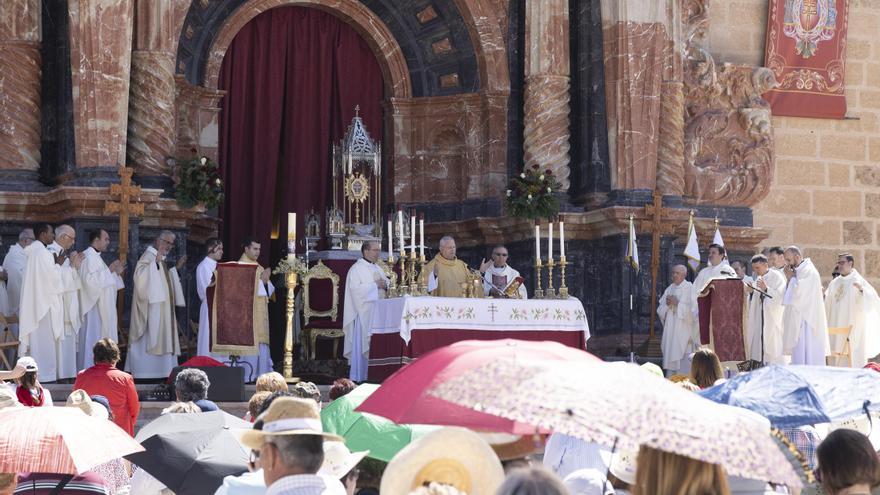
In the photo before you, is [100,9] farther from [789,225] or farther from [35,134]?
[789,225]

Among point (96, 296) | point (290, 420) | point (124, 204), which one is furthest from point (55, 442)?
point (124, 204)

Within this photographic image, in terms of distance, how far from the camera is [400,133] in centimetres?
1823

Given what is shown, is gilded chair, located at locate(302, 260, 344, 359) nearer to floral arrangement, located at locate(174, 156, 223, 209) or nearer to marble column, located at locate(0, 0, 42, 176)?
floral arrangement, located at locate(174, 156, 223, 209)

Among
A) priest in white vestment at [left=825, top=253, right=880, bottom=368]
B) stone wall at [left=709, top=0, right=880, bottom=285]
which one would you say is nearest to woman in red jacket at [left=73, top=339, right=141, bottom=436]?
priest in white vestment at [left=825, top=253, right=880, bottom=368]

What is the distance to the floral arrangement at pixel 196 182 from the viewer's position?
15391 mm

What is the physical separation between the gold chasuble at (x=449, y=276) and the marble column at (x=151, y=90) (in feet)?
10.4

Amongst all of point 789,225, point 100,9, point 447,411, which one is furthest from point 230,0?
point 447,411

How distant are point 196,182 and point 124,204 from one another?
1056 mm

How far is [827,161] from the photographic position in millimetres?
19281

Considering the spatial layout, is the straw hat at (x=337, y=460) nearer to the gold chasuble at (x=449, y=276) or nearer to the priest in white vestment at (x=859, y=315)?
the gold chasuble at (x=449, y=276)

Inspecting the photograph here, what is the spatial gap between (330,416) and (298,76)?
39.3ft

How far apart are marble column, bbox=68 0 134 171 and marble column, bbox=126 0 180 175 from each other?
39 cm

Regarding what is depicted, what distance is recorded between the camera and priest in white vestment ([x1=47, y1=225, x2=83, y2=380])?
1405cm

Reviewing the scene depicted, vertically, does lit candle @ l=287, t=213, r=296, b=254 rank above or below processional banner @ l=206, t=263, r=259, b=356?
above
